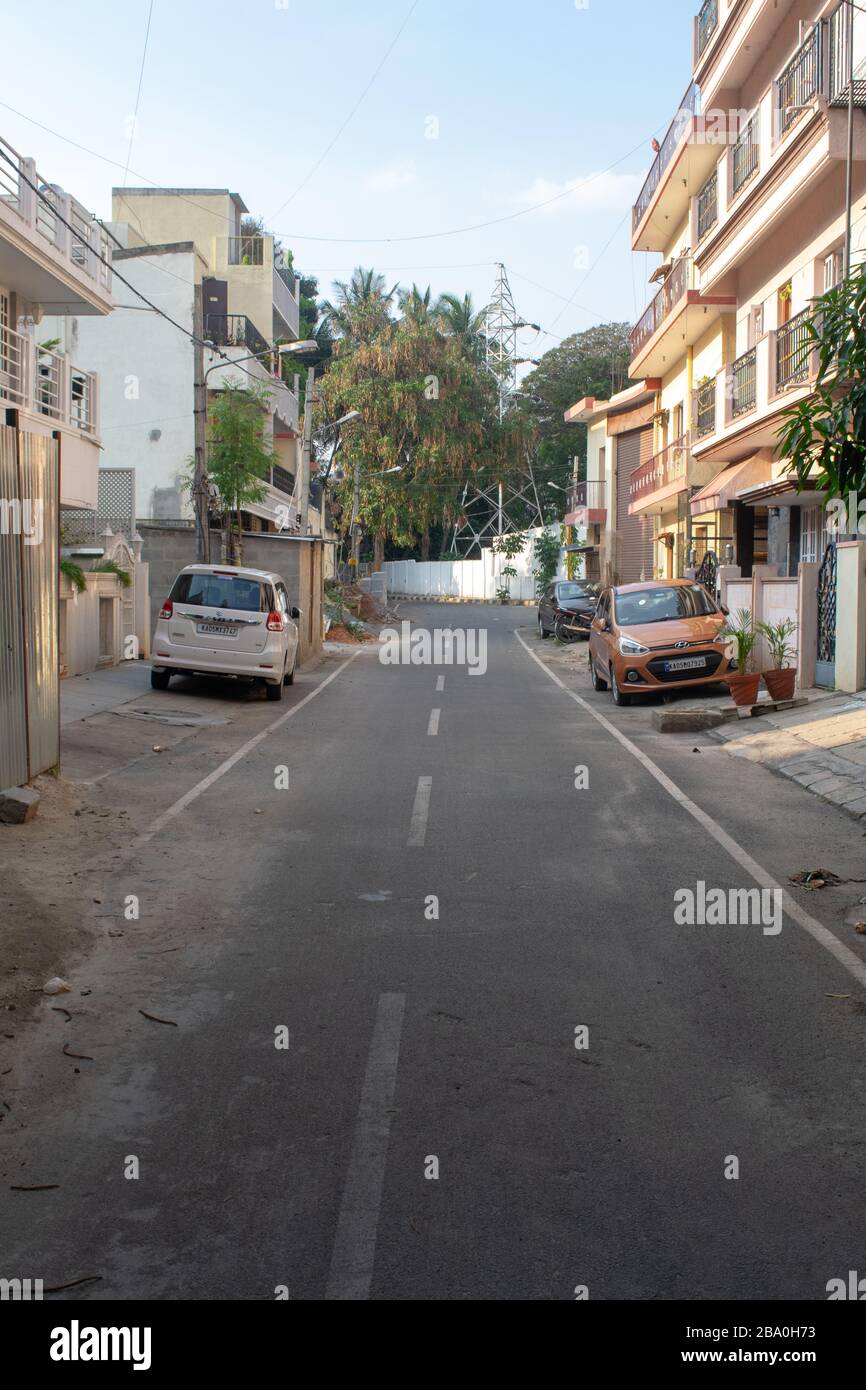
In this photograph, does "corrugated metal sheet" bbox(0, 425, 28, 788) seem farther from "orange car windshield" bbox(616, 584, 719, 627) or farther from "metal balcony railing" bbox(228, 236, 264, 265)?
"metal balcony railing" bbox(228, 236, 264, 265)

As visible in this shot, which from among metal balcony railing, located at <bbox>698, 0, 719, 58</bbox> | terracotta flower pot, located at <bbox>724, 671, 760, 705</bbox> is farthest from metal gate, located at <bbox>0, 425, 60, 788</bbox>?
metal balcony railing, located at <bbox>698, 0, 719, 58</bbox>

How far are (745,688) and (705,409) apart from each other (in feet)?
43.1

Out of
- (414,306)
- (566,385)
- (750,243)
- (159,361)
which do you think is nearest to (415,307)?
(414,306)

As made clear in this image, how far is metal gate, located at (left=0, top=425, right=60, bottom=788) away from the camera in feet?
32.8

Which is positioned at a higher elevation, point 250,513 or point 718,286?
point 718,286

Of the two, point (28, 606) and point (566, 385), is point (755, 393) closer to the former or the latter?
point (28, 606)

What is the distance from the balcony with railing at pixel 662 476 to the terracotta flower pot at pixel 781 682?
1382 centimetres

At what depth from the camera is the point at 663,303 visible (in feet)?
106

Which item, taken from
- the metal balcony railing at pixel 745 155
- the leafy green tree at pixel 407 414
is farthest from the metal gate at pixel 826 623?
the leafy green tree at pixel 407 414

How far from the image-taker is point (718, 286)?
2712cm

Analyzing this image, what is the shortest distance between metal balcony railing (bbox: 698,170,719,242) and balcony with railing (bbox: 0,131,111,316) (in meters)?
12.1

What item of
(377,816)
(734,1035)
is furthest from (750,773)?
(734,1035)
